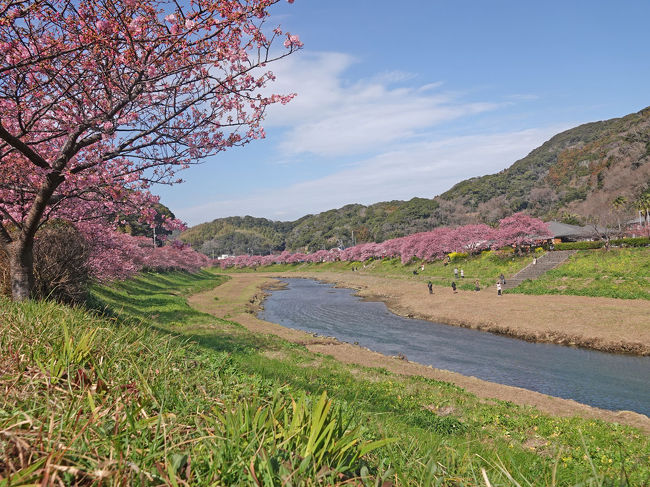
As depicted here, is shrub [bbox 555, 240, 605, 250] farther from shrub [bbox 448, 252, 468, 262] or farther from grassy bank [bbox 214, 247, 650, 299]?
shrub [bbox 448, 252, 468, 262]

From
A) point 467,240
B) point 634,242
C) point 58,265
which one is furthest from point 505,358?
point 467,240

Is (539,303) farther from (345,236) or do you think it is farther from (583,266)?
(345,236)

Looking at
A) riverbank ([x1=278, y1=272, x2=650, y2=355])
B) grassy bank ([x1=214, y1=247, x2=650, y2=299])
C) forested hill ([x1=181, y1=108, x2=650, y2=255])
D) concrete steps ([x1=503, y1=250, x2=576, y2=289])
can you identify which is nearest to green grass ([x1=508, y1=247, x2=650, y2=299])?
grassy bank ([x1=214, y1=247, x2=650, y2=299])

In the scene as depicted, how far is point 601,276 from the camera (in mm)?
36531

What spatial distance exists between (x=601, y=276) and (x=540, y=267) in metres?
10.1

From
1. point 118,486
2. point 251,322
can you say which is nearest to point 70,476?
→ point 118,486

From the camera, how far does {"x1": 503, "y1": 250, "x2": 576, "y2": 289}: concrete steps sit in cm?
4388

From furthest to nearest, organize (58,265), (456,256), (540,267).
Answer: (456,256) < (540,267) < (58,265)

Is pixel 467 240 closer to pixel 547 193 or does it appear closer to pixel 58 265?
pixel 58 265

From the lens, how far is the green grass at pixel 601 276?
32188 mm

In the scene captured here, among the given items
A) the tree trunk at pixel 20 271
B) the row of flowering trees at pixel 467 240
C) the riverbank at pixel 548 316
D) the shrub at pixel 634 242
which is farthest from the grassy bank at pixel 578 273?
the tree trunk at pixel 20 271

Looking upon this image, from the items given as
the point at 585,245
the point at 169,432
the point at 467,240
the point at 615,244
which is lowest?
the point at 615,244

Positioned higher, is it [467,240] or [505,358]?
[467,240]

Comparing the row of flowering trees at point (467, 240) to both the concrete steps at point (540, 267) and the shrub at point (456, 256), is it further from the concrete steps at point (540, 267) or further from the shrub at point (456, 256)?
the concrete steps at point (540, 267)
